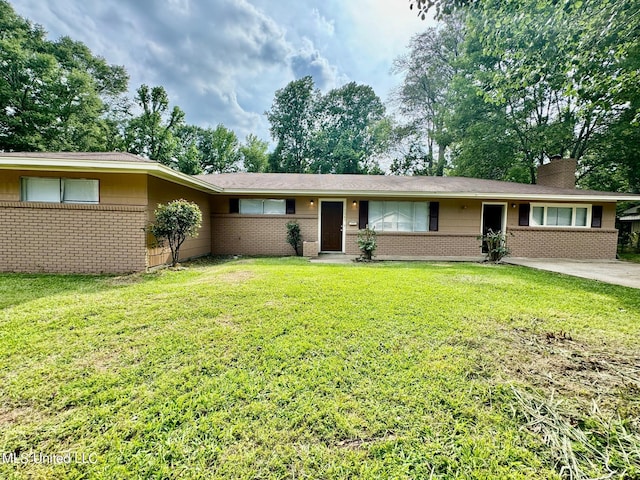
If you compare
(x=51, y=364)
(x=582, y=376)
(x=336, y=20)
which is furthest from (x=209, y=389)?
(x=336, y=20)

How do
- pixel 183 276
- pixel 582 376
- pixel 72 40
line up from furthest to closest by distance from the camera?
pixel 72 40 < pixel 183 276 < pixel 582 376

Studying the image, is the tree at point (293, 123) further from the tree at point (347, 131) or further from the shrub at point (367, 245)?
the shrub at point (367, 245)

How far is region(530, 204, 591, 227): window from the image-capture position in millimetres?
9906

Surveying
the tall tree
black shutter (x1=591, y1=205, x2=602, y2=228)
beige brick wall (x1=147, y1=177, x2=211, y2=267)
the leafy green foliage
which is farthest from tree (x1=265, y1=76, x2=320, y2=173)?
black shutter (x1=591, y1=205, x2=602, y2=228)

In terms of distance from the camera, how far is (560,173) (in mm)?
11312

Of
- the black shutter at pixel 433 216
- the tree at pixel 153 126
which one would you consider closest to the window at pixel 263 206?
the black shutter at pixel 433 216

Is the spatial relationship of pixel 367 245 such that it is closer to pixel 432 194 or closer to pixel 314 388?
pixel 432 194

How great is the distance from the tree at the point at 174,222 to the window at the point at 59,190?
1391mm

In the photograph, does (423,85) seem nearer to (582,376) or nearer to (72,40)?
(582,376)

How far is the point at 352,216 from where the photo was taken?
991 cm

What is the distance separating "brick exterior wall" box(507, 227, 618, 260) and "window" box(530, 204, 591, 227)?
0.85 feet

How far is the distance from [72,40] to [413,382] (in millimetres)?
29135

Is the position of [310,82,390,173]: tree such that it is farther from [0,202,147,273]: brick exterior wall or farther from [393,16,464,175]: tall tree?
[0,202,147,273]: brick exterior wall

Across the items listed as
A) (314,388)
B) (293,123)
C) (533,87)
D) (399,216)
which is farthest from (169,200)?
(293,123)
